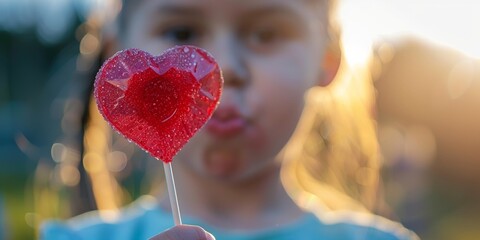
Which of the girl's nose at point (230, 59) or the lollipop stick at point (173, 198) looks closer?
the lollipop stick at point (173, 198)

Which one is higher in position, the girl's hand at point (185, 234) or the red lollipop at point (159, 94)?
the red lollipop at point (159, 94)

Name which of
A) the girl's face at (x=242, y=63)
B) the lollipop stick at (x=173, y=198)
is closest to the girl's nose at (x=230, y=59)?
the girl's face at (x=242, y=63)

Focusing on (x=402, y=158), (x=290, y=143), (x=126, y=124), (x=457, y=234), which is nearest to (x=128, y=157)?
(x=290, y=143)

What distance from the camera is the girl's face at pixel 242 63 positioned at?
1.74 meters

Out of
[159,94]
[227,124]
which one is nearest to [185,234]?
[159,94]

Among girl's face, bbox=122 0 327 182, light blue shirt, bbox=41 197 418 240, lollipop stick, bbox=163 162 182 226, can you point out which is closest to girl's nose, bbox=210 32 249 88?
girl's face, bbox=122 0 327 182

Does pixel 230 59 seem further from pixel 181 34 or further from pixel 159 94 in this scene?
pixel 159 94

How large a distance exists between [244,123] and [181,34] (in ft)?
0.67

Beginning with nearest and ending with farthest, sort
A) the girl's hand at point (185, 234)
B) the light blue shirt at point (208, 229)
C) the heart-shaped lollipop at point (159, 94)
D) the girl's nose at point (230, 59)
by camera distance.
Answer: the girl's hand at point (185, 234) < the heart-shaped lollipop at point (159, 94) < the girl's nose at point (230, 59) < the light blue shirt at point (208, 229)

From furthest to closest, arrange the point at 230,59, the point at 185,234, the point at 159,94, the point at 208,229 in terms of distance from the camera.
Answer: the point at 208,229 → the point at 230,59 → the point at 159,94 → the point at 185,234

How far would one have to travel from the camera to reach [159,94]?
49.5 inches

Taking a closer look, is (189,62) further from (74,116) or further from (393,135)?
(393,135)

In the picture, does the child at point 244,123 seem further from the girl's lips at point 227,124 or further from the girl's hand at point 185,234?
the girl's hand at point 185,234

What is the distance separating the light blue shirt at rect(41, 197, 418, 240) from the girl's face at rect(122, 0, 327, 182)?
133 millimetres
